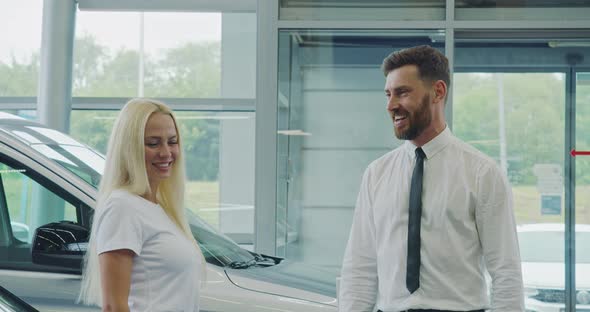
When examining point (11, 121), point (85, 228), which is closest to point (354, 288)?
point (85, 228)

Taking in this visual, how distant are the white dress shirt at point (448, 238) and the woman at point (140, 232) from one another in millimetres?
664

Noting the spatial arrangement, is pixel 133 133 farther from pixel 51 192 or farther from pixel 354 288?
pixel 51 192

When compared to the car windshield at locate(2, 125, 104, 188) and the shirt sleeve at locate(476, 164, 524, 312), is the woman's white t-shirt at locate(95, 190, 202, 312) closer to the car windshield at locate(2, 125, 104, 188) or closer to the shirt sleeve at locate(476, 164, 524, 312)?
the shirt sleeve at locate(476, 164, 524, 312)

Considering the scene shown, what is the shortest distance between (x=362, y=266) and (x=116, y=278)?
3.03 ft

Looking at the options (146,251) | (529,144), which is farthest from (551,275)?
(146,251)

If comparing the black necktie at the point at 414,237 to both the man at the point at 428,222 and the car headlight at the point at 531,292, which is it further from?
the car headlight at the point at 531,292

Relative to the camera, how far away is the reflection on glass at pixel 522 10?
24.8 feet

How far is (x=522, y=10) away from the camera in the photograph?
758 cm

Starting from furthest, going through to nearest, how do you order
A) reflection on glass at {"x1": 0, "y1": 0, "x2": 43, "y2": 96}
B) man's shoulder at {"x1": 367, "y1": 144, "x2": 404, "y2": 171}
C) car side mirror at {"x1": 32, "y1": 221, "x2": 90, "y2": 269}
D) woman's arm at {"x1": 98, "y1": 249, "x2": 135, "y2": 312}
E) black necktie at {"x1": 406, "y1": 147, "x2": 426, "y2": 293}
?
1. reflection on glass at {"x1": 0, "y1": 0, "x2": 43, "y2": 96}
2. car side mirror at {"x1": 32, "y1": 221, "x2": 90, "y2": 269}
3. man's shoulder at {"x1": 367, "y1": 144, "x2": 404, "y2": 171}
4. black necktie at {"x1": 406, "y1": 147, "x2": 426, "y2": 293}
5. woman's arm at {"x1": 98, "y1": 249, "x2": 135, "y2": 312}

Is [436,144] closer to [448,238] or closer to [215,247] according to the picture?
[448,238]

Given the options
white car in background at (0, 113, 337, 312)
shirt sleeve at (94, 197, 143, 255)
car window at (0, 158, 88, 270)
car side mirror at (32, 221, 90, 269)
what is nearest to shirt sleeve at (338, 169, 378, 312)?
shirt sleeve at (94, 197, 143, 255)

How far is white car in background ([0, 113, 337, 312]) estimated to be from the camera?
4.25 meters

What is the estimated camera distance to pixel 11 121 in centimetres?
492

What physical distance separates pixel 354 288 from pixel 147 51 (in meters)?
9.30
